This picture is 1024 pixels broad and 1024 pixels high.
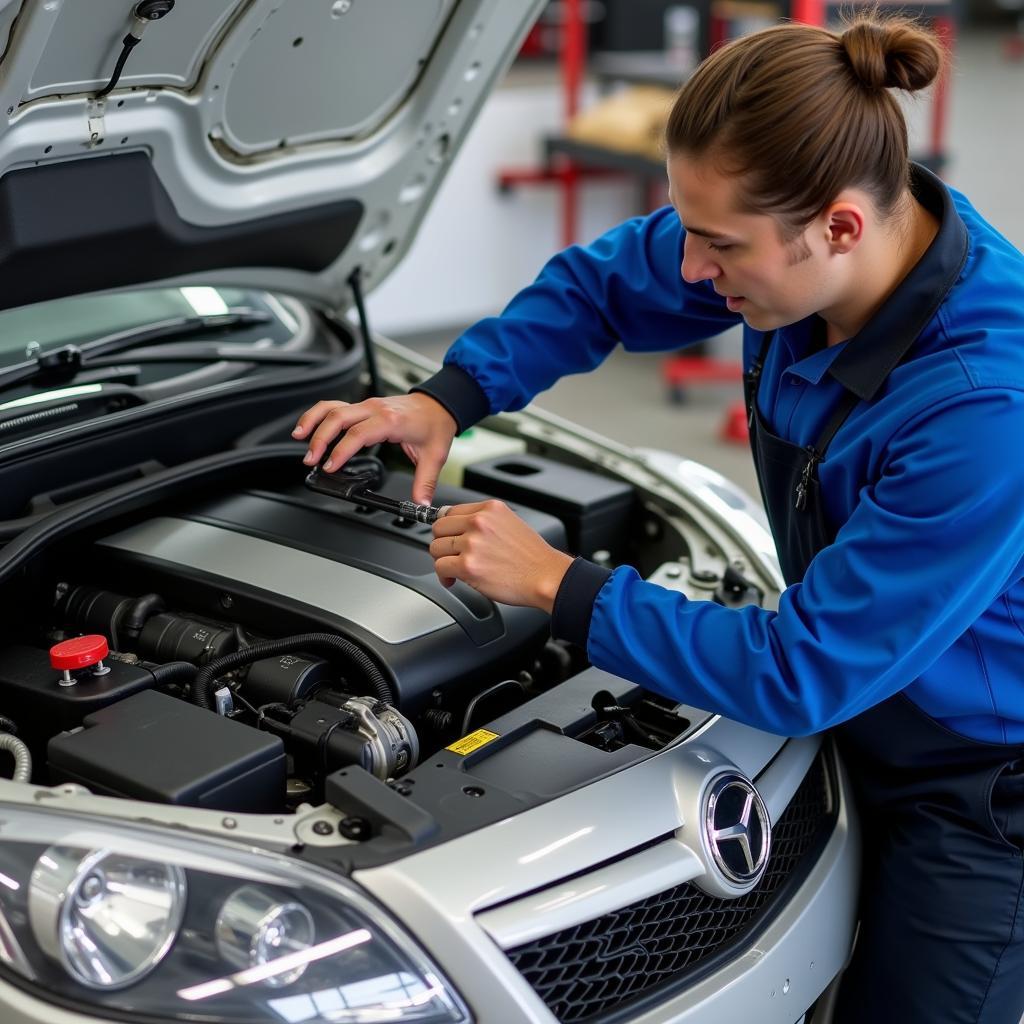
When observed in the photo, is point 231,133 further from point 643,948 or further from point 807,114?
point 643,948

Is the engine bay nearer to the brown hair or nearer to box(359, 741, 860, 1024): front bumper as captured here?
box(359, 741, 860, 1024): front bumper

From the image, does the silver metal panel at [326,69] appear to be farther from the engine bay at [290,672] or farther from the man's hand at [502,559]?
the man's hand at [502,559]

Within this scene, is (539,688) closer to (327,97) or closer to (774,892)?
(774,892)

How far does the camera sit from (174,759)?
123 centimetres

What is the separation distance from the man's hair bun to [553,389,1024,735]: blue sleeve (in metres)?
0.32

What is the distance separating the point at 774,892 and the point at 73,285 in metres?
1.20

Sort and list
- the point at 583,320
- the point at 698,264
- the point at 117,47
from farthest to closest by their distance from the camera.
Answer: the point at 583,320, the point at 117,47, the point at 698,264

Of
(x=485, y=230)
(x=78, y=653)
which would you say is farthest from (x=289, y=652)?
(x=485, y=230)

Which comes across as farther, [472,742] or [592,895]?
[472,742]

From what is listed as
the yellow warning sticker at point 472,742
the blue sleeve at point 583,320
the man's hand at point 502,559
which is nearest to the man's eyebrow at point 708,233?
the man's hand at point 502,559

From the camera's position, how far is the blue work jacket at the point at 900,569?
1219mm

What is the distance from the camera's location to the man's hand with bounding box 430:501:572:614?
1325 millimetres

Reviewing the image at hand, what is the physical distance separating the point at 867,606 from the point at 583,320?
74 centimetres

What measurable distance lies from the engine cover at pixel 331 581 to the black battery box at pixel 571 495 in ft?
0.37
